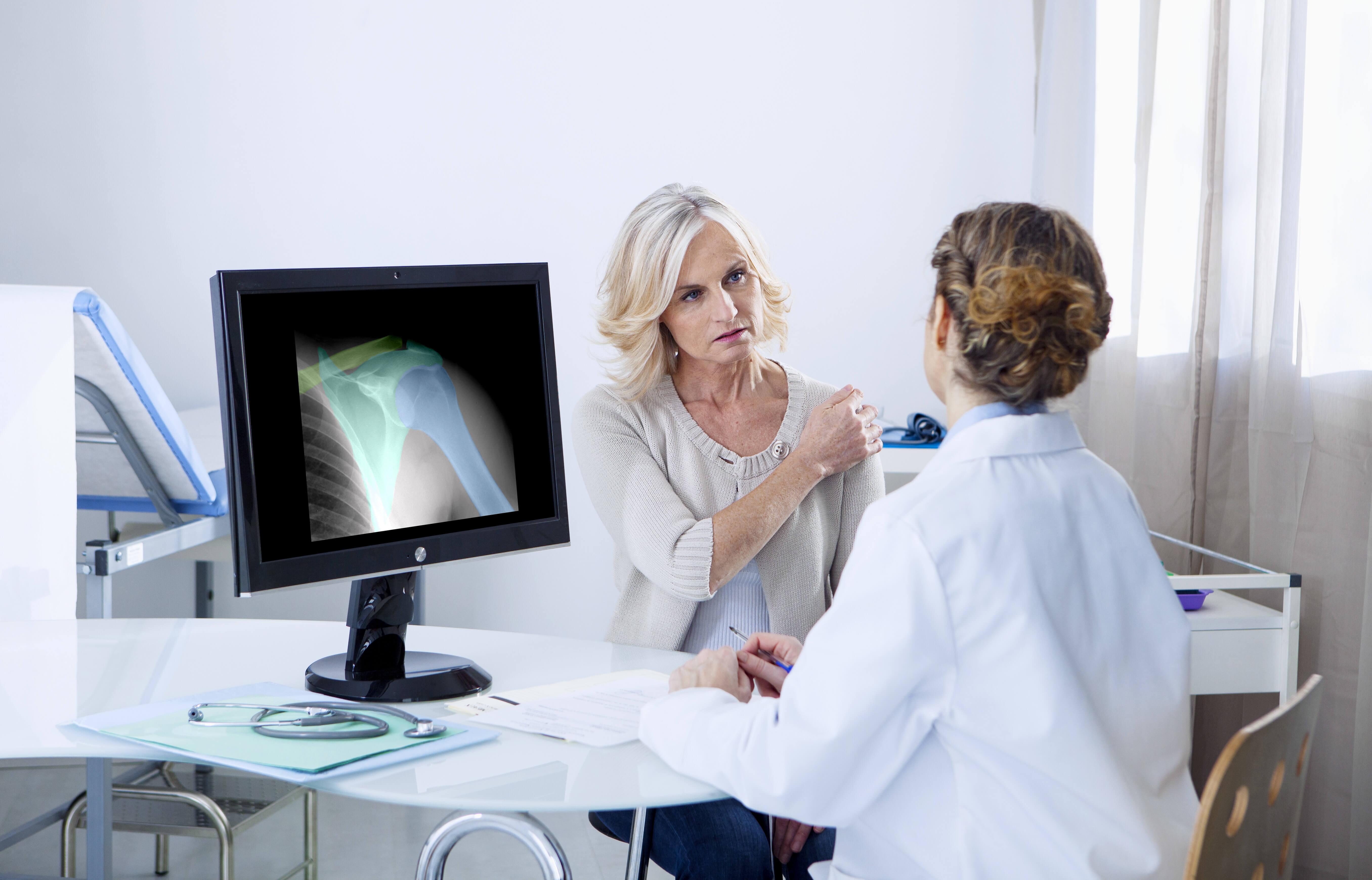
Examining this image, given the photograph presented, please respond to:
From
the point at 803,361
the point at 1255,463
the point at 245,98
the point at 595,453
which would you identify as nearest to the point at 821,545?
the point at 595,453

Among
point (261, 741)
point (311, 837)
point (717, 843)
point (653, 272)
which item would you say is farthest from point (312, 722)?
point (311, 837)

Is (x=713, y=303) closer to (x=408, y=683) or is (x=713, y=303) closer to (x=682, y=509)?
(x=682, y=509)

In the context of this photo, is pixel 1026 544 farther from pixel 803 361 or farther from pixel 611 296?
pixel 803 361

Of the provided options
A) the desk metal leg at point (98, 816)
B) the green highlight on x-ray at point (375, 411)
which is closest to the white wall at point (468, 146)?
the desk metal leg at point (98, 816)

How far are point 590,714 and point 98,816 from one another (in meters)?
0.89

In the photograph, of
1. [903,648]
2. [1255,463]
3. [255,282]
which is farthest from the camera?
[1255,463]

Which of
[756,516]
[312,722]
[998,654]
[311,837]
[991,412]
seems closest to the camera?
[998,654]

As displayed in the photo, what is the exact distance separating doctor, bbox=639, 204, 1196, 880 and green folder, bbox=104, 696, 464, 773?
276 mm

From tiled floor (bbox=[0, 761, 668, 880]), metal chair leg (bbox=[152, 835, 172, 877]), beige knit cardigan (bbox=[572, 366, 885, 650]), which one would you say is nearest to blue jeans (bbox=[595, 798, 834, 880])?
beige knit cardigan (bbox=[572, 366, 885, 650])

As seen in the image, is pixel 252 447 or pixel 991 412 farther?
pixel 252 447

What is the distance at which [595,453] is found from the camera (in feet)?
5.41

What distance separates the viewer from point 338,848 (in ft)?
8.23

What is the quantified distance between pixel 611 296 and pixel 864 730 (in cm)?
101

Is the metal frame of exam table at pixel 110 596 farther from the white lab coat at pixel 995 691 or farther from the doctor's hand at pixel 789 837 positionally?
the white lab coat at pixel 995 691
